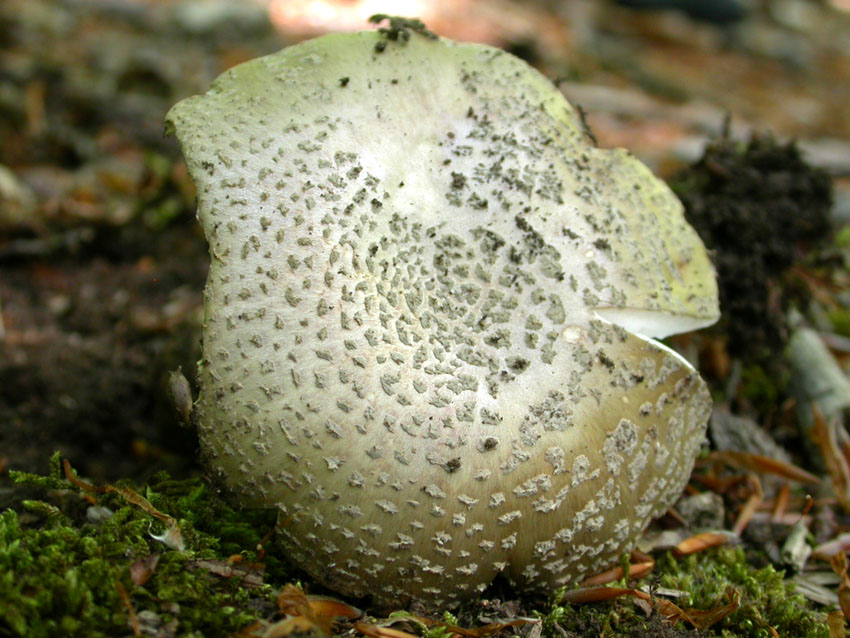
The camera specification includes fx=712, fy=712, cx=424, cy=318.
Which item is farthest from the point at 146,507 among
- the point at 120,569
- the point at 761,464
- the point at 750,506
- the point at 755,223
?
the point at 755,223

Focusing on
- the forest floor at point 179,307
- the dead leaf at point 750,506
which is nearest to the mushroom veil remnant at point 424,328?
the forest floor at point 179,307

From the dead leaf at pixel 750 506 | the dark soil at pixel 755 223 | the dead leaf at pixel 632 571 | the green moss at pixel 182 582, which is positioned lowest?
the dead leaf at pixel 750 506

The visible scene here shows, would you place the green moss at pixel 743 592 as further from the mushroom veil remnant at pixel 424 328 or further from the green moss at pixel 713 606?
the mushroom veil remnant at pixel 424 328

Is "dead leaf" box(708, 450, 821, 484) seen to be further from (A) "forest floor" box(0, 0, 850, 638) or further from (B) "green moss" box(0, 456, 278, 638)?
(B) "green moss" box(0, 456, 278, 638)

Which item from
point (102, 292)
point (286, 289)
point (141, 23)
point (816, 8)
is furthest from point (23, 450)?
point (816, 8)

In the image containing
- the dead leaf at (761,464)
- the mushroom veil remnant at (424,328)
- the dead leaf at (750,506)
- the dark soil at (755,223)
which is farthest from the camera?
the dark soil at (755,223)

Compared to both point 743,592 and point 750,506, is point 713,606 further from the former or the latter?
point 750,506
